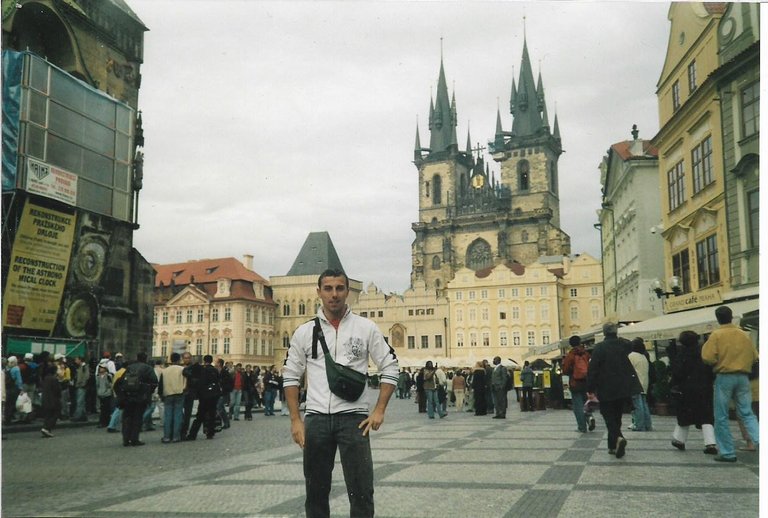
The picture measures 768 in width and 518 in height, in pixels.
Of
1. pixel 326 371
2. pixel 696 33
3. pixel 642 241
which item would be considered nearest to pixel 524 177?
pixel 642 241

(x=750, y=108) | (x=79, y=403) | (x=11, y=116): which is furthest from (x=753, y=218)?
(x=11, y=116)

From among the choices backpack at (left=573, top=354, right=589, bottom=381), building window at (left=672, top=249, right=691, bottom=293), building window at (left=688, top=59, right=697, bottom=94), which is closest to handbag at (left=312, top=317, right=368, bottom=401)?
backpack at (left=573, top=354, right=589, bottom=381)

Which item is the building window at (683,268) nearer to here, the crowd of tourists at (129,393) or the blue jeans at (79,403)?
the crowd of tourists at (129,393)

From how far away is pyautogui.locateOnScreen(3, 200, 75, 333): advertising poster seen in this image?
1869 cm

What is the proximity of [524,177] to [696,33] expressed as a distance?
308 feet

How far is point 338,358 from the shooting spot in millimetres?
4332

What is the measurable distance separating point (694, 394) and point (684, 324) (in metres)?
6.47

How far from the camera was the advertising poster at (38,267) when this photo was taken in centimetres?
1869

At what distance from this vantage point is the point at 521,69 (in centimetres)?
11388

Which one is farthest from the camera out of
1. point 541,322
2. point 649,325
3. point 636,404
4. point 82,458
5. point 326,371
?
point 541,322

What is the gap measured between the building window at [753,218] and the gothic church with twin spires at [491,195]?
8502 centimetres

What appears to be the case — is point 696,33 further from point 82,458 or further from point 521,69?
point 521,69

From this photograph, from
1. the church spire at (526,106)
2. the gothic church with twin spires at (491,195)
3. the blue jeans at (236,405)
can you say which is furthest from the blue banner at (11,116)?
the church spire at (526,106)

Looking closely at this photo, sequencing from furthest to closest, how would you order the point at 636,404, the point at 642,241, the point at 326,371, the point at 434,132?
the point at 434,132
the point at 642,241
the point at 636,404
the point at 326,371
